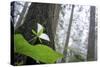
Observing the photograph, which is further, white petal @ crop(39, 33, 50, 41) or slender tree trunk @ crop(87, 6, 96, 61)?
slender tree trunk @ crop(87, 6, 96, 61)

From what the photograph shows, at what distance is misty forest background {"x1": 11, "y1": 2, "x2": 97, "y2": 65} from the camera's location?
1808mm

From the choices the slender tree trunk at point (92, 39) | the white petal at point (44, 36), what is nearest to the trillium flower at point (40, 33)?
the white petal at point (44, 36)

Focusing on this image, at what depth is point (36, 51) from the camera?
72.2 inches

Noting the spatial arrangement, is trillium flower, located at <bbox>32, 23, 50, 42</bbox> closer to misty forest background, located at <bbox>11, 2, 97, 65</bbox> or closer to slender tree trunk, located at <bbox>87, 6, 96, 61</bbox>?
misty forest background, located at <bbox>11, 2, 97, 65</bbox>


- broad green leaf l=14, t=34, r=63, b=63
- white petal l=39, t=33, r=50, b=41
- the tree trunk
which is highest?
the tree trunk

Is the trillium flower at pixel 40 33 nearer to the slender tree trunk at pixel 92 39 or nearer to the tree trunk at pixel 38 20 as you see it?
the tree trunk at pixel 38 20

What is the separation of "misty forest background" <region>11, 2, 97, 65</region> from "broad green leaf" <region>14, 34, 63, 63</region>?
0.03 meters

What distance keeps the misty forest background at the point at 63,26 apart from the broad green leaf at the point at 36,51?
0.03m

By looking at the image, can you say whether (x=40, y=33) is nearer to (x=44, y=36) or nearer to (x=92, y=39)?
(x=44, y=36)

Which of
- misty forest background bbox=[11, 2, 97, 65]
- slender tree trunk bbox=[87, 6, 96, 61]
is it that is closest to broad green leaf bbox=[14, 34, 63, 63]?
misty forest background bbox=[11, 2, 97, 65]

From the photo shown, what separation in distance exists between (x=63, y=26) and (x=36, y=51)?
34cm

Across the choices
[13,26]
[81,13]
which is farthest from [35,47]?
[81,13]

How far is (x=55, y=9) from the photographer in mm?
1916
